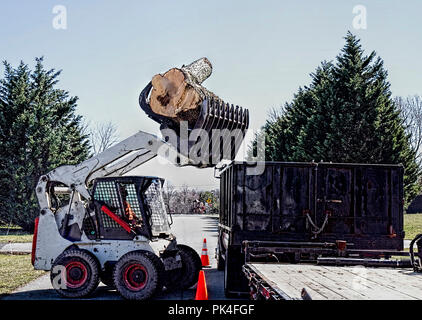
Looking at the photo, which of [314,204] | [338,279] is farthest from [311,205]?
[338,279]

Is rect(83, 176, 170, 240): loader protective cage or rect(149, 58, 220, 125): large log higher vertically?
rect(149, 58, 220, 125): large log

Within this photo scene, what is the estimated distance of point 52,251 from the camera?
11.3 metres

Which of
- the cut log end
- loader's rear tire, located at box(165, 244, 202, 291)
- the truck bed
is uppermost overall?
the cut log end

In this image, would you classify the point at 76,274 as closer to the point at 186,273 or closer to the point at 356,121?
the point at 186,273

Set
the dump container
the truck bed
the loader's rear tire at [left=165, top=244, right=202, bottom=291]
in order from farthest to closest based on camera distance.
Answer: the loader's rear tire at [left=165, top=244, right=202, bottom=291] < the dump container < the truck bed

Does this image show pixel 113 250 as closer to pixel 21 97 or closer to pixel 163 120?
pixel 163 120

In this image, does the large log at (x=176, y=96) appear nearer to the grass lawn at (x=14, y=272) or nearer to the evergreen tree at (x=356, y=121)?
the grass lawn at (x=14, y=272)

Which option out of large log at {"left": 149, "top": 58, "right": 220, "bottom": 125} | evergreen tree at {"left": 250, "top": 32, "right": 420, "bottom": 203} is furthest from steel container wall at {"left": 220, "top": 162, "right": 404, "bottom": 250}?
evergreen tree at {"left": 250, "top": 32, "right": 420, "bottom": 203}

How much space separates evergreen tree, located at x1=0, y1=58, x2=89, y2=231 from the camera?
3181cm

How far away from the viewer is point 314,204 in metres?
11.2

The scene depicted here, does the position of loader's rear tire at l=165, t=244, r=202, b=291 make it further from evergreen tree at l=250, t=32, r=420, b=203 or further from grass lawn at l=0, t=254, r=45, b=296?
evergreen tree at l=250, t=32, r=420, b=203

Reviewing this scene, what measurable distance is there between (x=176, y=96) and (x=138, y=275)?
340 cm
